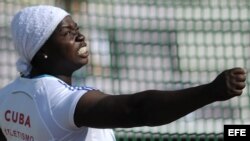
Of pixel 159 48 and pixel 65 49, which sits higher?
pixel 65 49

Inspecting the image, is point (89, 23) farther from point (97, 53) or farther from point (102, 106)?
point (102, 106)

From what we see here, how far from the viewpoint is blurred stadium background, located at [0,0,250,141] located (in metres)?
5.82

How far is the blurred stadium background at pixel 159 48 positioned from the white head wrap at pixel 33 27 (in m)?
2.94

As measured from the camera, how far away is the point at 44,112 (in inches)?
107

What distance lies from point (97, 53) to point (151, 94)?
348 centimetres

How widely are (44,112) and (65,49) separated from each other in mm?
248

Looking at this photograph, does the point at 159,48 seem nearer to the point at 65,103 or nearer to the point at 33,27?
the point at 33,27

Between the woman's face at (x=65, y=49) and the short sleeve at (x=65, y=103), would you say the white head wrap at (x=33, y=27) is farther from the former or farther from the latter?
the short sleeve at (x=65, y=103)

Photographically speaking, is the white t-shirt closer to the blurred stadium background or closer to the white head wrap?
the white head wrap

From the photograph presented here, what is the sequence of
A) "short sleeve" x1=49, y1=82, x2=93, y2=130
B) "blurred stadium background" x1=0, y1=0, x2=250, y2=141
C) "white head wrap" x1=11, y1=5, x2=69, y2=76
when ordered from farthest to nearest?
"blurred stadium background" x1=0, y1=0, x2=250, y2=141 < "white head wrap" x1=11, y1=5, x2=69, y2=76 < "short sleeve" x1=49, y1=82, x2=93, y2=130

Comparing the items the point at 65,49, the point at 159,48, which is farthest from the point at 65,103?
the point at 159,48

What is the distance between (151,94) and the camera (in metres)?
2.43

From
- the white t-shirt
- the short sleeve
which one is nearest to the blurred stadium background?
the white t-shirt

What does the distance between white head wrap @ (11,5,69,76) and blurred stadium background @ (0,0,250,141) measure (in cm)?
294
